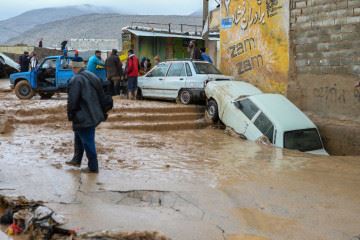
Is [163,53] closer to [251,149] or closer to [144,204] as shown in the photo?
[251,149]

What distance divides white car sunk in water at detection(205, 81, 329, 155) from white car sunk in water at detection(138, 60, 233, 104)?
141cm

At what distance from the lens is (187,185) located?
6.40 meters

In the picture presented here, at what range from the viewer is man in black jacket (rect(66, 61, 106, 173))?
21.5 feet

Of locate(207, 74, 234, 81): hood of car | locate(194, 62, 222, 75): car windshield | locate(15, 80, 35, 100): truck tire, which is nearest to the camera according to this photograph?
locate(207, 74, 234, 81): hood of car

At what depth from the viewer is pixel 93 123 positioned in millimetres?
6574

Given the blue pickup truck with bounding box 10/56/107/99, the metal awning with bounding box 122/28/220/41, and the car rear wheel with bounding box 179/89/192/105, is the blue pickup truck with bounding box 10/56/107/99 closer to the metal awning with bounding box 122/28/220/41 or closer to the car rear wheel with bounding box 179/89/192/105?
the car rear wheel with bounding box 179/89/192/105

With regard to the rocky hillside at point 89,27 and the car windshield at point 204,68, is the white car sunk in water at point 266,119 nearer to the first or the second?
the car windshield at point 204,68

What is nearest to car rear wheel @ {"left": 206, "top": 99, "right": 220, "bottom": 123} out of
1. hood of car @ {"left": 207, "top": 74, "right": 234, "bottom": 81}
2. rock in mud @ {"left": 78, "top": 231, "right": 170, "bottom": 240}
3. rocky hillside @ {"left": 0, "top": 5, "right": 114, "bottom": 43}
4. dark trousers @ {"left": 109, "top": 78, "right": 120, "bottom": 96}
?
hood of car @ {"left": 207, "top": 74, "right": 234, "bottom": 81}

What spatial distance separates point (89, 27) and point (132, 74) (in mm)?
39577

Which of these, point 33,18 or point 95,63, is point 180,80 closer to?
point 95,63

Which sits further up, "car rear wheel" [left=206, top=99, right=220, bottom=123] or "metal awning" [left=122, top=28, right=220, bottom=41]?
"metal awning" [left=122, top=28, right=220, bottom=41]

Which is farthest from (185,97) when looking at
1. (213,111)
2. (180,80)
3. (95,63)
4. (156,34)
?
(156,34)

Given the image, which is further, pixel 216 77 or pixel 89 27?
pixel 89 27

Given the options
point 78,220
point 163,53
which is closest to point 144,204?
point 78,220
